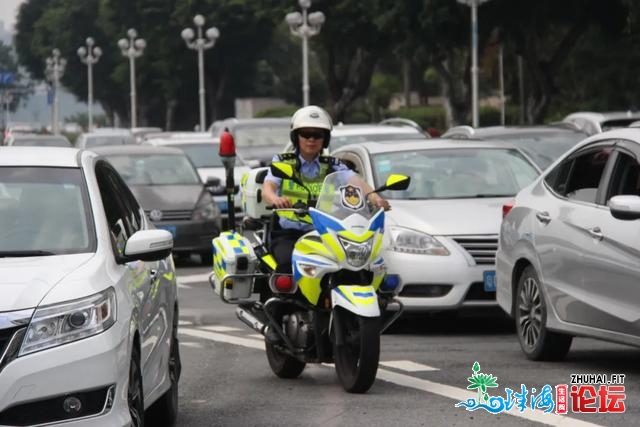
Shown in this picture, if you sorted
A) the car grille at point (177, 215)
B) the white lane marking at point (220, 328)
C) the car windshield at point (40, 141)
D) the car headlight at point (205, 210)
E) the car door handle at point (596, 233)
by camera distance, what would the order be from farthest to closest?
the car windshield at point (40, 141)
the car headlight at point (205, 210)
the car grille at point (177, 215)
the white lane marking at point (220, 328)
the car door handle at point (596, 233)

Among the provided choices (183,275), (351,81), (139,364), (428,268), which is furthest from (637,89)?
(139,364)

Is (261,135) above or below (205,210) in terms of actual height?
above

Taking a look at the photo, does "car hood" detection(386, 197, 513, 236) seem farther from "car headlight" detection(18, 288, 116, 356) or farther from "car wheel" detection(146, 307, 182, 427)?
"car headlight" detection(18, 288, 116, 356)

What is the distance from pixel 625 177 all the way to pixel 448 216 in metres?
3.71

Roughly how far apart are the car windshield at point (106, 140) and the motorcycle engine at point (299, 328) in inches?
1267

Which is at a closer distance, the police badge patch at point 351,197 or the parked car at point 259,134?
the police badge patch at point 351,197

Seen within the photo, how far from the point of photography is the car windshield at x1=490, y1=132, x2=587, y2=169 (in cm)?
2083

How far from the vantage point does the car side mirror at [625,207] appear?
10031 millimetres

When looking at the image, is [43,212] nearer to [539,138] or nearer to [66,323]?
[66,323]

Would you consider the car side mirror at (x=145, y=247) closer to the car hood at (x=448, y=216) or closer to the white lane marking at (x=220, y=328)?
the car hood at (x=448, y=216)

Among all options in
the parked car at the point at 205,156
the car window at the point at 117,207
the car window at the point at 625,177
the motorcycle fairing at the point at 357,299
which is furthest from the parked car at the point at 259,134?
the car window at the point at 117,207

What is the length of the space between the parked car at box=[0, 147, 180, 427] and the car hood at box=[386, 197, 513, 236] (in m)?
4.96

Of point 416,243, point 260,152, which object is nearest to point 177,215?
point 260,152

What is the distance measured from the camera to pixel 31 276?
7387 mm
